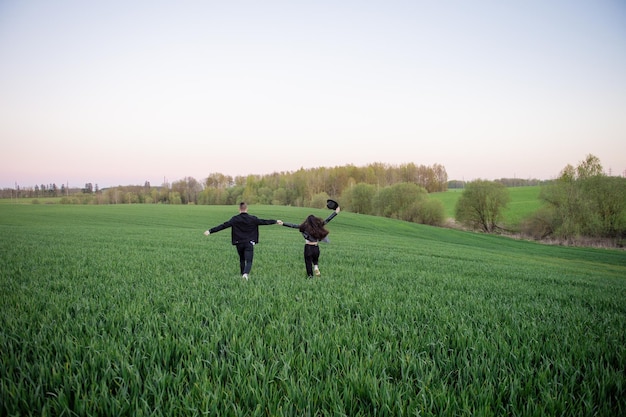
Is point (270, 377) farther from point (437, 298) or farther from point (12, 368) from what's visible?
point (437, 298)

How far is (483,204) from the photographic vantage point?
56875mm

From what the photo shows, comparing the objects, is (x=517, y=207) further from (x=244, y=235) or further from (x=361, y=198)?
(x=244, y=235)

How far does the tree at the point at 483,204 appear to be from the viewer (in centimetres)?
5600

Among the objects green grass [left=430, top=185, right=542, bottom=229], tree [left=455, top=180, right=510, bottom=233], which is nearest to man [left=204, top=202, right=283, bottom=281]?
green grass [left=430, top=185, right=542, bottom=229]

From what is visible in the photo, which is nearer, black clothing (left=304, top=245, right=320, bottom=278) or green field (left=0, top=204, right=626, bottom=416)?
green field (left=0, top=204, right=626, bottom=416)

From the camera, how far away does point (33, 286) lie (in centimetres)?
672

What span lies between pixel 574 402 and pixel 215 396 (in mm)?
3339

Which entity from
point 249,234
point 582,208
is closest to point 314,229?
point 249,234

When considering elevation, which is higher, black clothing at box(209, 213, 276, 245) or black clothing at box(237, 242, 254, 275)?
black clothing at box(209, 213, 276, 245)

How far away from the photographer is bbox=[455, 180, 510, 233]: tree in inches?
2205

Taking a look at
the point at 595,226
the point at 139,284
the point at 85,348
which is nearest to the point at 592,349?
the point at 85,348

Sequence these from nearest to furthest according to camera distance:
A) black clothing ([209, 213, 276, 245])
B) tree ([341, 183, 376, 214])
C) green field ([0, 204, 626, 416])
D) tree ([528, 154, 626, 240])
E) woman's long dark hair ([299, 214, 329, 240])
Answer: green field ([0, 204, 626, 416]), black clothing ([209, 213, 276, 245]), woman's long dark hair ([299, 214, 329, 240]), tree ([528, 154, 626, 240]), tree ([341, 183, 376, 214])

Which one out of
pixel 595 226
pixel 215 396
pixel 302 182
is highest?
pixel 302 182

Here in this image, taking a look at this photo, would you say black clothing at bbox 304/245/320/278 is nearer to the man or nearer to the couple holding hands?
the couple holding hands
